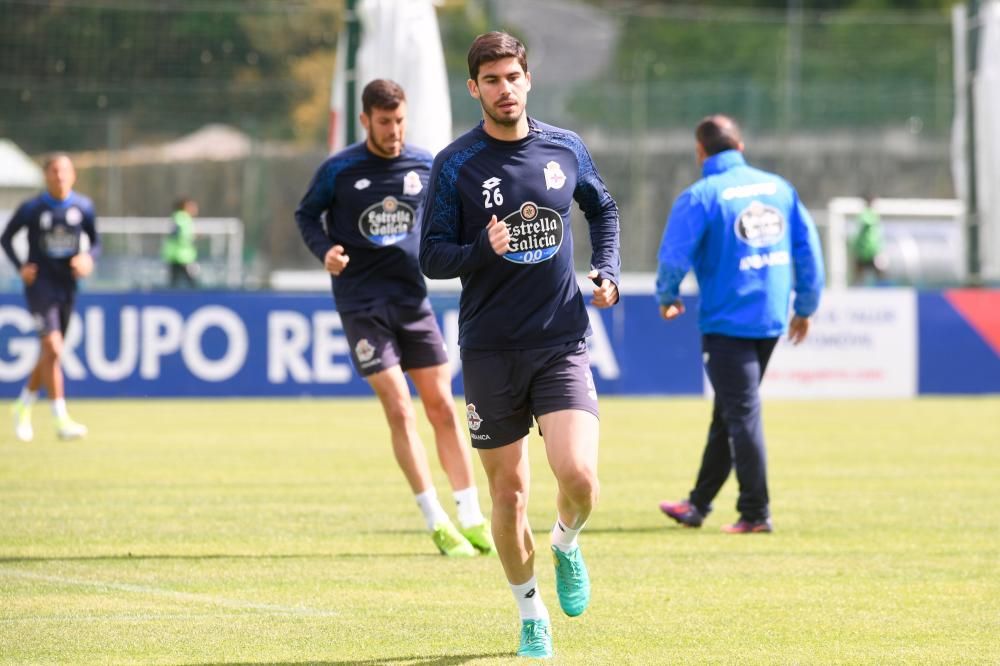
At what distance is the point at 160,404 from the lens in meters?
18.8

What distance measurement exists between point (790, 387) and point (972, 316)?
232 cm

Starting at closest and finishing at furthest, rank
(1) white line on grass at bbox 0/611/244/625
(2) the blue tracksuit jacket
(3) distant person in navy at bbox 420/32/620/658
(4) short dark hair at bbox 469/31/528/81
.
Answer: (4) short dark hair at bbox 469/31/528/81 → (3) distant person in navy at bbox 420/32/620/658 → (1) white line on grass at bbox 0/611/244/625 → (2) the blue tracksuit jacket

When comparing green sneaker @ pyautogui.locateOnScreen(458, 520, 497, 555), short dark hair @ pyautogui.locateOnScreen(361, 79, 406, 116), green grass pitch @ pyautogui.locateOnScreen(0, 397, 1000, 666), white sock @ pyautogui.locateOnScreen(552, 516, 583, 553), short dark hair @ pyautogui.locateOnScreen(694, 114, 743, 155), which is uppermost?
short dark hair @ pyautogui.locateOnScreen(361, 79, 406, 116)

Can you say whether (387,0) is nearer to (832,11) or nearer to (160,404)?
(160,404)

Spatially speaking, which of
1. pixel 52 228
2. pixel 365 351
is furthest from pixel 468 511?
pixel 52 228

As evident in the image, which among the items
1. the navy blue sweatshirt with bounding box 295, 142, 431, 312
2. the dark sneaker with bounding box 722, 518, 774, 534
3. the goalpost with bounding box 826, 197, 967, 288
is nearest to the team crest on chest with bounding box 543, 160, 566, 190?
the navy blue sweatshirt with bounding box 295, 142, 431, 312

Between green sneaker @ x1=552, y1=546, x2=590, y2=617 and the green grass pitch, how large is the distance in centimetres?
17

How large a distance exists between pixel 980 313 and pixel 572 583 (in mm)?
14501

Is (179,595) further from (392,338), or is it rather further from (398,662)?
(392,338)

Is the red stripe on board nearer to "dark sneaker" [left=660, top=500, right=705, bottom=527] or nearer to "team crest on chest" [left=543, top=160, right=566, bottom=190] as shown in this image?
"dark sneaker" [left=660, top=500, right=705, bottom=527]

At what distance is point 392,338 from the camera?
360 inches

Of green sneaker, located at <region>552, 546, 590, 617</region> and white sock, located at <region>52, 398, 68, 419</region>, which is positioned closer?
green sneaker, located at <region>552, 546, 590, 617</region>

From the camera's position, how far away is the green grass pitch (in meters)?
6.60

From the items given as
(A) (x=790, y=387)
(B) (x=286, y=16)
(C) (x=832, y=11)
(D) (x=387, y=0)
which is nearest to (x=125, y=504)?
(D) (x=387, y=0)
